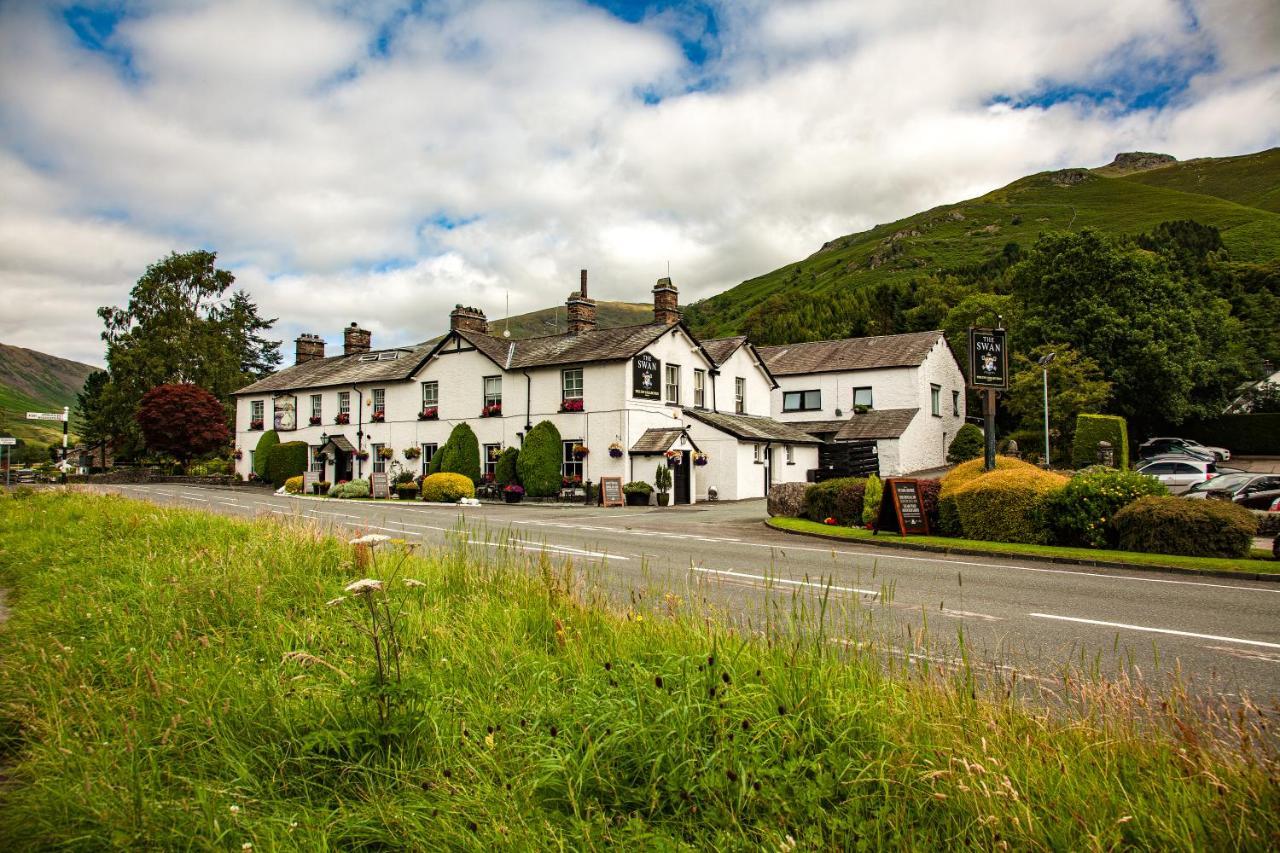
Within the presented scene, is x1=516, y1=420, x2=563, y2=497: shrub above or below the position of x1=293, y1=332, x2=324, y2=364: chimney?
below

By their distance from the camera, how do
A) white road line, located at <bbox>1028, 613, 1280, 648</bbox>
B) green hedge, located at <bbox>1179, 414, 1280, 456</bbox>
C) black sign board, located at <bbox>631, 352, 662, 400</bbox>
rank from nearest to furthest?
white road line, located at <bbox>1028, 613, 1280, 648</bbox>
black sign board, located at <bbox>631, 352, 662, 400</bbox>
green hedge, located at <bbox>1179, 414, 1280, 456</bbox>

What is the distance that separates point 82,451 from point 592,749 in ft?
262

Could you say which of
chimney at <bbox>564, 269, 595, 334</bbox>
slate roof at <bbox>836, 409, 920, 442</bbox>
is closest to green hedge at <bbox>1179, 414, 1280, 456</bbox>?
slate roof at <bbox>836, 409, 920, 442</bbox>

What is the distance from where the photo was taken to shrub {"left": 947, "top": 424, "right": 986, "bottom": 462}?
153 feet

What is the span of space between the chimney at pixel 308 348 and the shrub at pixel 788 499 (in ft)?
143

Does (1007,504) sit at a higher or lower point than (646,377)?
lower

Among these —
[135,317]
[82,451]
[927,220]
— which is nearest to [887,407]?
[135,317]

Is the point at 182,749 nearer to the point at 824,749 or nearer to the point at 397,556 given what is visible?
the point at 824,749

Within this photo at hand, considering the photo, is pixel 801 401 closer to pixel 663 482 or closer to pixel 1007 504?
pixel 663 482

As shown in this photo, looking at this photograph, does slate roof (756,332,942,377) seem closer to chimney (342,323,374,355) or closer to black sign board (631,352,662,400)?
black sign board (631,352,662,400)

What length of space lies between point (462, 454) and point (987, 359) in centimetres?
2721

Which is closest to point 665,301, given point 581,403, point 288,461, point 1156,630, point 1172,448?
point 581,403

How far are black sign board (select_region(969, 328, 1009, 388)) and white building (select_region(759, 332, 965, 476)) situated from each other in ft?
73.6

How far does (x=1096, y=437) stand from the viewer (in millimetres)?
37438
